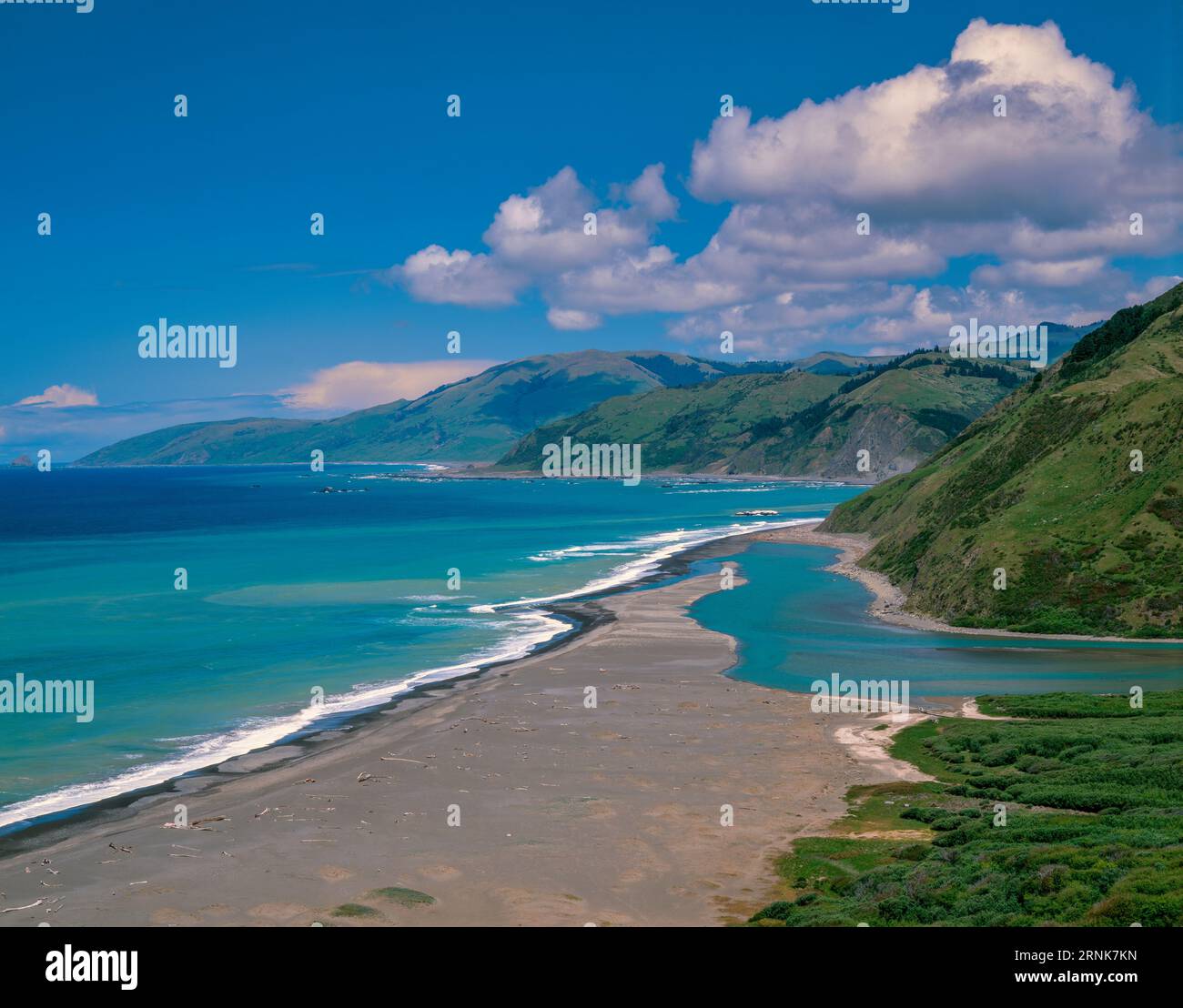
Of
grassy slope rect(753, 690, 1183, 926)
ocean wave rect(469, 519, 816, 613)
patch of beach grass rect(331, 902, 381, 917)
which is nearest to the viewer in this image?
grassy slope rect(753, 690, 1183, 926)

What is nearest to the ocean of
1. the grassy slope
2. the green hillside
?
the green hillside

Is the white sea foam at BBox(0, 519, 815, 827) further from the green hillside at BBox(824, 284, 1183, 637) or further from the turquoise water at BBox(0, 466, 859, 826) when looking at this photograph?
the green hillside at BBox(824, 284, 1183, 637)

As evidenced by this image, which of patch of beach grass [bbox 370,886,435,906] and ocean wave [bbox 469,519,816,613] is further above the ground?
ocean wave [bbox 469,519,816,613]

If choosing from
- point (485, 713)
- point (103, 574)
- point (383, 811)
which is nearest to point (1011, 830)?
point (383, 811)

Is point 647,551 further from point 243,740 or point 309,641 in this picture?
point 243,740

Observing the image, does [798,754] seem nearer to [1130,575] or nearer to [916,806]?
Result: [916,806]

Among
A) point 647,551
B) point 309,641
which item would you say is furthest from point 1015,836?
point 647,551
